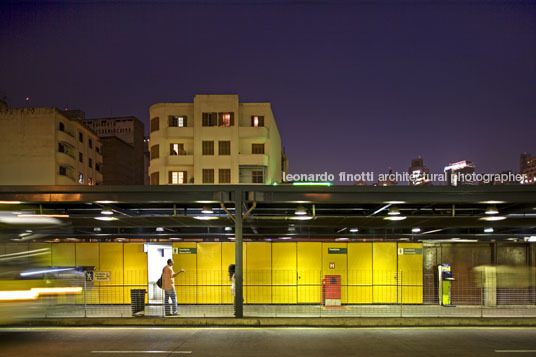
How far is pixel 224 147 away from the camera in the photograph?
183 ft

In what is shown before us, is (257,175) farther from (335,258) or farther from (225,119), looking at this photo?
(335,258)

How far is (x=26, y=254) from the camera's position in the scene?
11.1m

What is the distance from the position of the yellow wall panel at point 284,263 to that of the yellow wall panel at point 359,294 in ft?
7.52

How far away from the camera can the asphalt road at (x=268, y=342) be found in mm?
9797

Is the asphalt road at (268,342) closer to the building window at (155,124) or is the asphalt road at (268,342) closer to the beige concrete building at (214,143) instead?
the beige concrete building at (214,143)

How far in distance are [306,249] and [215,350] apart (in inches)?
321

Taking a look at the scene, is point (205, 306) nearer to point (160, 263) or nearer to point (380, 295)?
point (160, 263)

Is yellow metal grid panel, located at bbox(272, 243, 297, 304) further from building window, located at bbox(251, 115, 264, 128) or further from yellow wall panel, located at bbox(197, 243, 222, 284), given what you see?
building window, located at bbox(251, 115, 264, 128)

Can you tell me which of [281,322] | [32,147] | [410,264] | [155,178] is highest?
[32,147]

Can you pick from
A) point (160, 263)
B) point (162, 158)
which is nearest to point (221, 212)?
point (160, 263)

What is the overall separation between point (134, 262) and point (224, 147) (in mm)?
38704

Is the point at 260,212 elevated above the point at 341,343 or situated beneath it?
elevated above

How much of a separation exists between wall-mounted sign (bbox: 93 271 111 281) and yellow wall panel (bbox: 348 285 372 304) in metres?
9.78

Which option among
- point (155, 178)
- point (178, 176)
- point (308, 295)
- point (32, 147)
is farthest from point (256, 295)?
point (32, 147)
